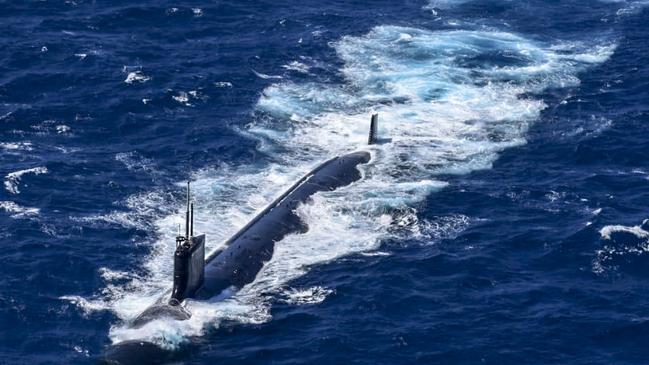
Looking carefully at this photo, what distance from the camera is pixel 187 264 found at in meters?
113

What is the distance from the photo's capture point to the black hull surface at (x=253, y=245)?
363 ft

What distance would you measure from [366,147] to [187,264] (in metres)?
47.3

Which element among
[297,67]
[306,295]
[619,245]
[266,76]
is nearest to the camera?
[306,295]

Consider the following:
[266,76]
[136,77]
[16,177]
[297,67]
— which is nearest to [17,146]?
[16,177]

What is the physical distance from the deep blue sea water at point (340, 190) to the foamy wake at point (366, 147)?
1.16 feet

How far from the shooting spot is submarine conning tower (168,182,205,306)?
113 metres

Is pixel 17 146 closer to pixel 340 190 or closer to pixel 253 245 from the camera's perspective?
pixel 253 245

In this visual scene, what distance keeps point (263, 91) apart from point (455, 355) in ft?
227

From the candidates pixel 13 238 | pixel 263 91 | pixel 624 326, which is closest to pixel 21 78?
pixel 263 91

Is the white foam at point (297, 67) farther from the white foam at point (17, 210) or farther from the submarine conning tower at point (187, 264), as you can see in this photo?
the submarine conning tower at point (187, 264)

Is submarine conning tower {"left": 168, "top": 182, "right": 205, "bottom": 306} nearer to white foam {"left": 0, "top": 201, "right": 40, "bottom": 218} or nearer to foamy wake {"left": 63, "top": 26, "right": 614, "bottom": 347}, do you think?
foamy wake {"left": 63, "top": 26, "right": 614, "bottom": 347}

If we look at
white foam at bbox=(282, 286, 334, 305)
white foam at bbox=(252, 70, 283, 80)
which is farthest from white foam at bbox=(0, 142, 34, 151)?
white foam at bbox=(282, 286, 334, 305)

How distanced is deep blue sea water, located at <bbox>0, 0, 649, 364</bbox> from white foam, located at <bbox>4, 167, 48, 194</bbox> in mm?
327

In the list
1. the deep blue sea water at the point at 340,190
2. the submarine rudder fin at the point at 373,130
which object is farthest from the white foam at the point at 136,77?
the submarine rudder fin at the point at 373,130
